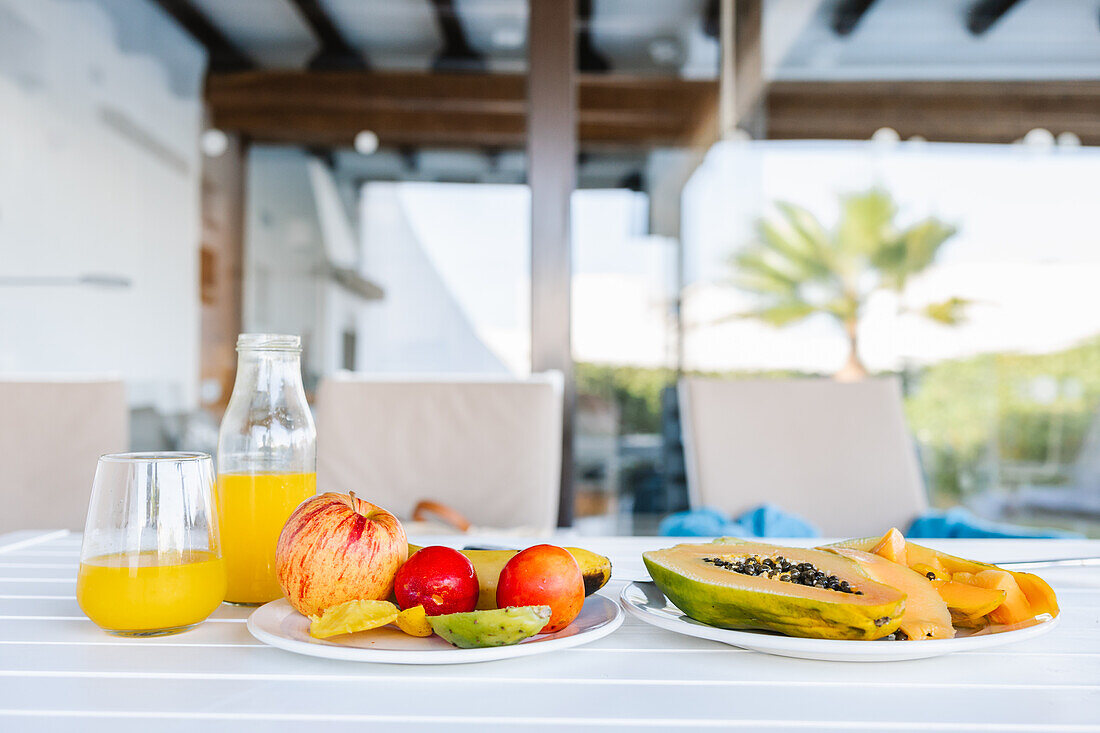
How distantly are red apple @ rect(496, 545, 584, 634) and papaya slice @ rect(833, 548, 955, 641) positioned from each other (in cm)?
18

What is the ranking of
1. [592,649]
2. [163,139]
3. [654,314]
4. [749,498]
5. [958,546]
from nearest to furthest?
[592,649] → [958,546] → [749,498] → [654,314] → [163,139]

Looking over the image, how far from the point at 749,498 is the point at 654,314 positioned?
1.41 m

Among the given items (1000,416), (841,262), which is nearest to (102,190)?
(841,262)

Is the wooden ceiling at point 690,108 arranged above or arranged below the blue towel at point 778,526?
above

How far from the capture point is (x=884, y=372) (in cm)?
305

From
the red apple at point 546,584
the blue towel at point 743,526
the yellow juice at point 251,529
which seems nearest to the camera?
the red apple at point 546,584

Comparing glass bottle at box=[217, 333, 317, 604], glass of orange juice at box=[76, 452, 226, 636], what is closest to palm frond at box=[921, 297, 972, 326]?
glass bottle at box=[217, 333, 317, 604]

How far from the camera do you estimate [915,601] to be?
535 mm

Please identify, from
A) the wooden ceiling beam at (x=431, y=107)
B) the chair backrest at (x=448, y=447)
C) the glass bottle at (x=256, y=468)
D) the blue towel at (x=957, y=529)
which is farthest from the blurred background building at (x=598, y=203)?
the glass bottle at (x=256, y=468)

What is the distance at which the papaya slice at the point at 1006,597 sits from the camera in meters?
0.58

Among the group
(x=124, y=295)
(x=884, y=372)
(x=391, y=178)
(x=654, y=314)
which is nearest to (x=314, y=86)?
(x=391, y=178)

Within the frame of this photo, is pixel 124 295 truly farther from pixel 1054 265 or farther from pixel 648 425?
pixel 1054 265

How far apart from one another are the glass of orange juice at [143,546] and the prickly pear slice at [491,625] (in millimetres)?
185

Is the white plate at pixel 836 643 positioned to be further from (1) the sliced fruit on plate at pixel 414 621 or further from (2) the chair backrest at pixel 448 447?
(2) the chair backrest at pixel 448 447
